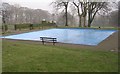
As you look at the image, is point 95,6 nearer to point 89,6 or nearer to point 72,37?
point 89,6

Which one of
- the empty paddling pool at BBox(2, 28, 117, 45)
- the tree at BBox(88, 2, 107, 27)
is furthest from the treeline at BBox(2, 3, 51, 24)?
the empty paddling pool at BBox(2, 28, 117, 45)

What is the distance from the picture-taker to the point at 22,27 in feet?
71.4

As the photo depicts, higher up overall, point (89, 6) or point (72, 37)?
point (89, 6)

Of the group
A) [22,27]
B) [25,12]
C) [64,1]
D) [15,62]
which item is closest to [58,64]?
[15,62]

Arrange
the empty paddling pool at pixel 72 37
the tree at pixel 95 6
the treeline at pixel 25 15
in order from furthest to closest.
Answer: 1. the treeline at pixel 25 15
2. the tree at pixel 95 6
3. the empty paddling pool at pixel 72 37

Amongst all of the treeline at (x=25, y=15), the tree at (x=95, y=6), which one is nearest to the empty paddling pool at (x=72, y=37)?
the tree at (x=95, y=6)

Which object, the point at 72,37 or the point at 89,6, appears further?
the point at 89,6

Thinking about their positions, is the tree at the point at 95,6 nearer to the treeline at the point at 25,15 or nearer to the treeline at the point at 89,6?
the treeline at the point at 89,6

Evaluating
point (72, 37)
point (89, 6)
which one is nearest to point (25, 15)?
point (89, 6)

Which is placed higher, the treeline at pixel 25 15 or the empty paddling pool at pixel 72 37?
the treeline at pixel 25 15

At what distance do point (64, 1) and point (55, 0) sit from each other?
1669 millimetres

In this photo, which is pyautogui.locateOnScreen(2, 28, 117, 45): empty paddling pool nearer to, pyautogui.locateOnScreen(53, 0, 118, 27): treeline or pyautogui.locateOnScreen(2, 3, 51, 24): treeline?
pyautogui.locateOnScreen(53, 0, 118, 27): treeline

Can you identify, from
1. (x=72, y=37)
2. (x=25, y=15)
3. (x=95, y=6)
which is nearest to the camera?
(x=72, y=37)

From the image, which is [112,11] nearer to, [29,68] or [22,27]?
[22,27]
